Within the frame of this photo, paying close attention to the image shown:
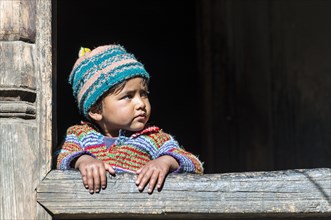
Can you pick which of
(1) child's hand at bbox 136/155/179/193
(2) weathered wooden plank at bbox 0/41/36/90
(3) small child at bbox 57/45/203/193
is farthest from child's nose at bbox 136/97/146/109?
(2) weathered wooden plank at bbox 0/41/36/90

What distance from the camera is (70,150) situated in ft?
10.5

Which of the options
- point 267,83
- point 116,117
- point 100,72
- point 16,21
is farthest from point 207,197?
point 267,83

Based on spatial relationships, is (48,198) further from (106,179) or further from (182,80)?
(182,80)

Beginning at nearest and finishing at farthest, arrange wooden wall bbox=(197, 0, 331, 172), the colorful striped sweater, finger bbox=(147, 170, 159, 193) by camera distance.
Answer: finger bbox=(147, 170, 159, 193), the colorful striped sweater, wooden wall bbox=(197, 0, 331, 172)

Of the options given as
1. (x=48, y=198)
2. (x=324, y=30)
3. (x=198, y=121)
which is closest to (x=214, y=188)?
(x=48, y=198)

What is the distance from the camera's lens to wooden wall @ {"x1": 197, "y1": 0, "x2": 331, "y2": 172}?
5203mm

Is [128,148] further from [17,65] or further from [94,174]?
[17,65]

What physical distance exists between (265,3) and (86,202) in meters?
2.67

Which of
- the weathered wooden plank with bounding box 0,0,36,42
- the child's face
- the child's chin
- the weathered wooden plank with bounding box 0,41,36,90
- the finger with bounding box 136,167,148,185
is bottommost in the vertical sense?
the finger with bounding box 136,167,148,185

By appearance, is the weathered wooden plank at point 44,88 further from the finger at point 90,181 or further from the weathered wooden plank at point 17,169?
the finger at point 90,181

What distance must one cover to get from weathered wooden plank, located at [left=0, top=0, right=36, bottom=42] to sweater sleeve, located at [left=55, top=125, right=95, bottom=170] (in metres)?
0.39

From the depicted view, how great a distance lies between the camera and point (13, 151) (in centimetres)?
294

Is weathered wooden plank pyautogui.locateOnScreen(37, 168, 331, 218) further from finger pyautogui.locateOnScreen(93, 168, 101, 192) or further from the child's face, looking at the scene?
the child's face

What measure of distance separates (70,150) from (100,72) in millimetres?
330
